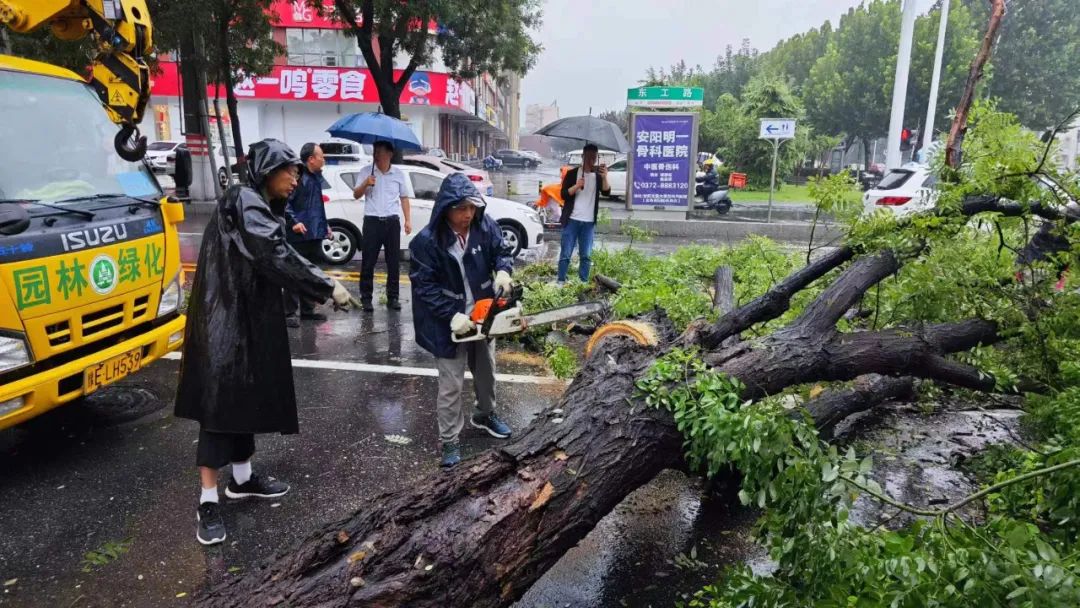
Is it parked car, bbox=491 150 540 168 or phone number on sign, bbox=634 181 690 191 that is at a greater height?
parked car, bbox=491 150 540 168

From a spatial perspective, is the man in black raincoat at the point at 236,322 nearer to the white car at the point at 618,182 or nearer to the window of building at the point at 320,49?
the white car at the point at 618,182

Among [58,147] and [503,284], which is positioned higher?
[58,147]

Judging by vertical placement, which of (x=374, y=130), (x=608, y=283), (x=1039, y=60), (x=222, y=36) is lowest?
(x=608, y=283)

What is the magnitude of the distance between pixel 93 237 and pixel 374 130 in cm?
392

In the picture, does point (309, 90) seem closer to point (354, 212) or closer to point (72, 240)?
point (354, 212)

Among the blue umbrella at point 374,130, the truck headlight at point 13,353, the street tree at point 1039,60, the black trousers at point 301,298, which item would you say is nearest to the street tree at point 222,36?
the blue umbrella at point 374,130

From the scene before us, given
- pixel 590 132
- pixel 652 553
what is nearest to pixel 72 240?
pixel 652 553

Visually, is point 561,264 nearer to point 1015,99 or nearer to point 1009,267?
point 1009,267

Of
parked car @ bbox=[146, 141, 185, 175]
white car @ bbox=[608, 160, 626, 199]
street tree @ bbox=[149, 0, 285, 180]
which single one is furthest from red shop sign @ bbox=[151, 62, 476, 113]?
street tree @ bbox=[149, 0, 285, 180]

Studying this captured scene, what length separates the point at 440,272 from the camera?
3.71 m

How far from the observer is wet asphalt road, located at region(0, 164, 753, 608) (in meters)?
2.81

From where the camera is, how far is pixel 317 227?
21.4ft

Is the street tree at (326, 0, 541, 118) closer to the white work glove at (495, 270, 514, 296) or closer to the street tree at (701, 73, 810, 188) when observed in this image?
the street tree at (701, 73, 810, 188)

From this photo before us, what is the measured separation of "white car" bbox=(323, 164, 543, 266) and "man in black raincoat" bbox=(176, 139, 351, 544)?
20.9ft
